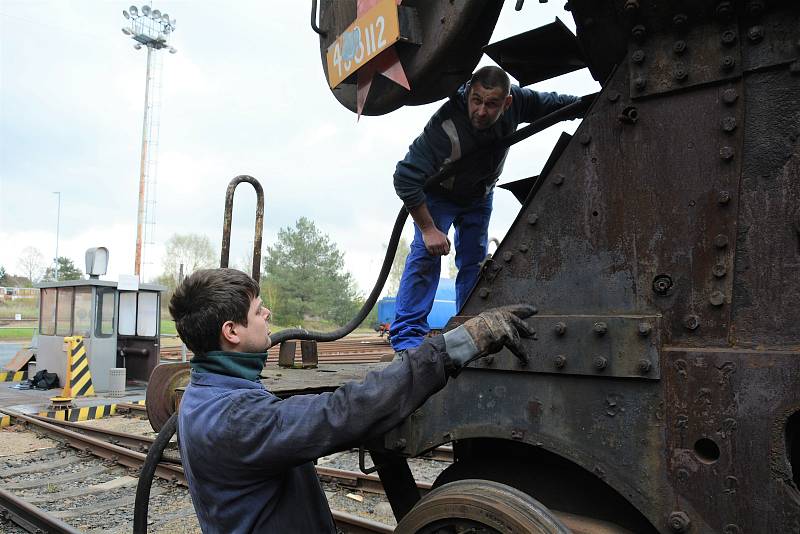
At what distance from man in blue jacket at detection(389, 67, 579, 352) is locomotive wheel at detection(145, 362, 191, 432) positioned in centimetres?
127

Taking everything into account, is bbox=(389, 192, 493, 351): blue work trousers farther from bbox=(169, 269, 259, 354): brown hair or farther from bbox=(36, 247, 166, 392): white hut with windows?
Result: bbox=(36, 247, 166, 392): white hut with windows

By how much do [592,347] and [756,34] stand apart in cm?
90

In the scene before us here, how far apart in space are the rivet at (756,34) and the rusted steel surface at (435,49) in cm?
80

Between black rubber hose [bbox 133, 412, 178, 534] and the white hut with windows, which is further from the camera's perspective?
the white hut with windows

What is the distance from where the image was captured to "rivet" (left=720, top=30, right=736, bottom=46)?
1.60 meters

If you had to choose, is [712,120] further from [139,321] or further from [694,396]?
[139,321]

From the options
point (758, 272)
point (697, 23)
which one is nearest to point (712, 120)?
point (697, 23)

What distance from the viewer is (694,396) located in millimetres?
1562

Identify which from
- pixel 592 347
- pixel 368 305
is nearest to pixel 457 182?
pixel 368 305

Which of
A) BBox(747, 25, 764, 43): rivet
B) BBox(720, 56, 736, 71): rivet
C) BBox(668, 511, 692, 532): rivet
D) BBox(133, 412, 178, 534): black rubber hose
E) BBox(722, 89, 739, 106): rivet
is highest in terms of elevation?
BBox(747, 25, 764, 43): rivet

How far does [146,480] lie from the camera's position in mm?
2426

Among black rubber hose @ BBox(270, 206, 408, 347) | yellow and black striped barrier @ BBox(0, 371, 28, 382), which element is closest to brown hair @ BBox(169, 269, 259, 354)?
black rubber hose @ BBox(270, 206, 408, 347)

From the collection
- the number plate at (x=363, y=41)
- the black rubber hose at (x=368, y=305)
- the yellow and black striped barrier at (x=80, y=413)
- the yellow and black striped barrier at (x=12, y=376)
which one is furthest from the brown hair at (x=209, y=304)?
the yellow and black striped barrier at (x=12, y=376)

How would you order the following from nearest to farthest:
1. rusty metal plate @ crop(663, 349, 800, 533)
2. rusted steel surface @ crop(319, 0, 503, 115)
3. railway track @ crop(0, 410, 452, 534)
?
rusty metal plate @ crop(663, 349, 800, 533), rusted steel surface @ crop(319, 0, 503, 115), railway track @ crop(0, 410, 452, 534)
